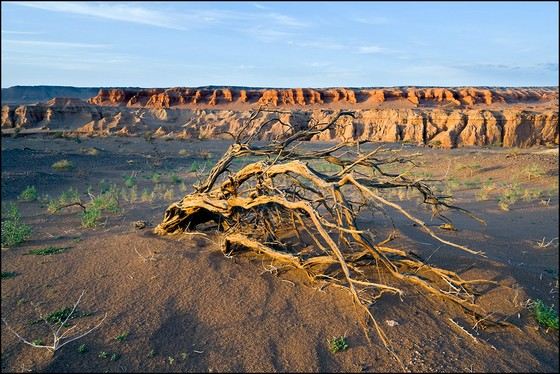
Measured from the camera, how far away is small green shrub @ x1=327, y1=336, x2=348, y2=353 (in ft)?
12.5

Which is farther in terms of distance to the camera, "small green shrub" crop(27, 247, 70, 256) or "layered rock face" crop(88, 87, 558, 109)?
"layered rock face" crop(88, 87, 558, 109)

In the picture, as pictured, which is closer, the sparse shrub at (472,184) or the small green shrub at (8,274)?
the small green shrub at (8,274)

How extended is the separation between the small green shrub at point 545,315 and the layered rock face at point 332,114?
14.3ft

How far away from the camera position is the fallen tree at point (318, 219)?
14.8 ft

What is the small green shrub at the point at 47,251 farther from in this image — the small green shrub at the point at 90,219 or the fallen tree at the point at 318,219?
the small green shrub at the point at 90,219

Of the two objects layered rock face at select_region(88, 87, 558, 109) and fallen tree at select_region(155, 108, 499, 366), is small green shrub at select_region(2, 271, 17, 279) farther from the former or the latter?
layered rock face at select_region(88, 87, 558, 109)

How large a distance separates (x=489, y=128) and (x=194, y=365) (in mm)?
29611

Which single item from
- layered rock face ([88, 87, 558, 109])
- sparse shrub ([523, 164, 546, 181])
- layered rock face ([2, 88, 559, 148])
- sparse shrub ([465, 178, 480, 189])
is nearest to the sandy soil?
layered rock face ([2, 88, 559, 148])

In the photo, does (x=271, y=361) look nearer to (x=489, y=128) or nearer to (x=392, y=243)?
(x=392, y=243)

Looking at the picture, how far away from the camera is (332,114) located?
31.1ft

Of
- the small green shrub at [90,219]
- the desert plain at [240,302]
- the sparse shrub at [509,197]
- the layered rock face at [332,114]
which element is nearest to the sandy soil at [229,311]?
the desert plain at [240,302]

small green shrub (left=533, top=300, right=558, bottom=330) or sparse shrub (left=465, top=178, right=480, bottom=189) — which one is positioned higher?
small green shrub (left=533, top=300, right=558, bottom=330)

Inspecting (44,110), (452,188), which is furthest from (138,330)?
(44,110)

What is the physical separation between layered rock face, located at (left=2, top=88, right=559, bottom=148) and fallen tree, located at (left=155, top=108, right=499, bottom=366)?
89.3 inches
